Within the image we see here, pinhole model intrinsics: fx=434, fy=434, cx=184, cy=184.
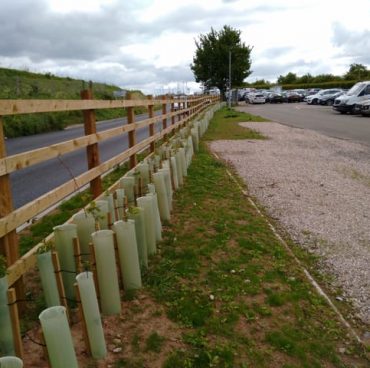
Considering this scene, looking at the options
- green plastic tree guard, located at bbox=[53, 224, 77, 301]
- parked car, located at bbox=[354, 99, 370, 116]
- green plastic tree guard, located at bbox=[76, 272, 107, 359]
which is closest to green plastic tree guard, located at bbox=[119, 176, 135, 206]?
green plastic tree guard, located at bbox=[53, 224, 77, 301]

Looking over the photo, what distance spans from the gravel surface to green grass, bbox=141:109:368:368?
50 centimetres

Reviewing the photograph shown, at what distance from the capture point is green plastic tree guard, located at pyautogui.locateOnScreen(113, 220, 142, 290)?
139 inches

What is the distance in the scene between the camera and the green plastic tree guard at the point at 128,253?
3539mm

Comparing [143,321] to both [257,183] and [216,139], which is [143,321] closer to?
[257,183]

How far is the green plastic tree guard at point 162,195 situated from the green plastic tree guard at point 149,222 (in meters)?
0.94

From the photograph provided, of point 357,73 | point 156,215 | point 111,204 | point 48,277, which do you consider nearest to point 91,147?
point 111,204

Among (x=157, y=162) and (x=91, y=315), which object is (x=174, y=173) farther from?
(x=91, y=315)

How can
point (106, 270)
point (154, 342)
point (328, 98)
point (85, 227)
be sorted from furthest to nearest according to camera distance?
point (328, 98)
point (85, 227)
point (106, 270)
point (154, 342)

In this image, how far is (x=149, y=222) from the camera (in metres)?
4.42

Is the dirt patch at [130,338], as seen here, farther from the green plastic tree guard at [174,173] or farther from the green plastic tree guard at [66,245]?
the green plastic tree guard at [174,173]

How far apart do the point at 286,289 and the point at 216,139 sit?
490 inches

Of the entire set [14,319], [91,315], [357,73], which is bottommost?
[91,315]

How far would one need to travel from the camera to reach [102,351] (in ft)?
9.41

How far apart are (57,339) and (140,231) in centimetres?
176
